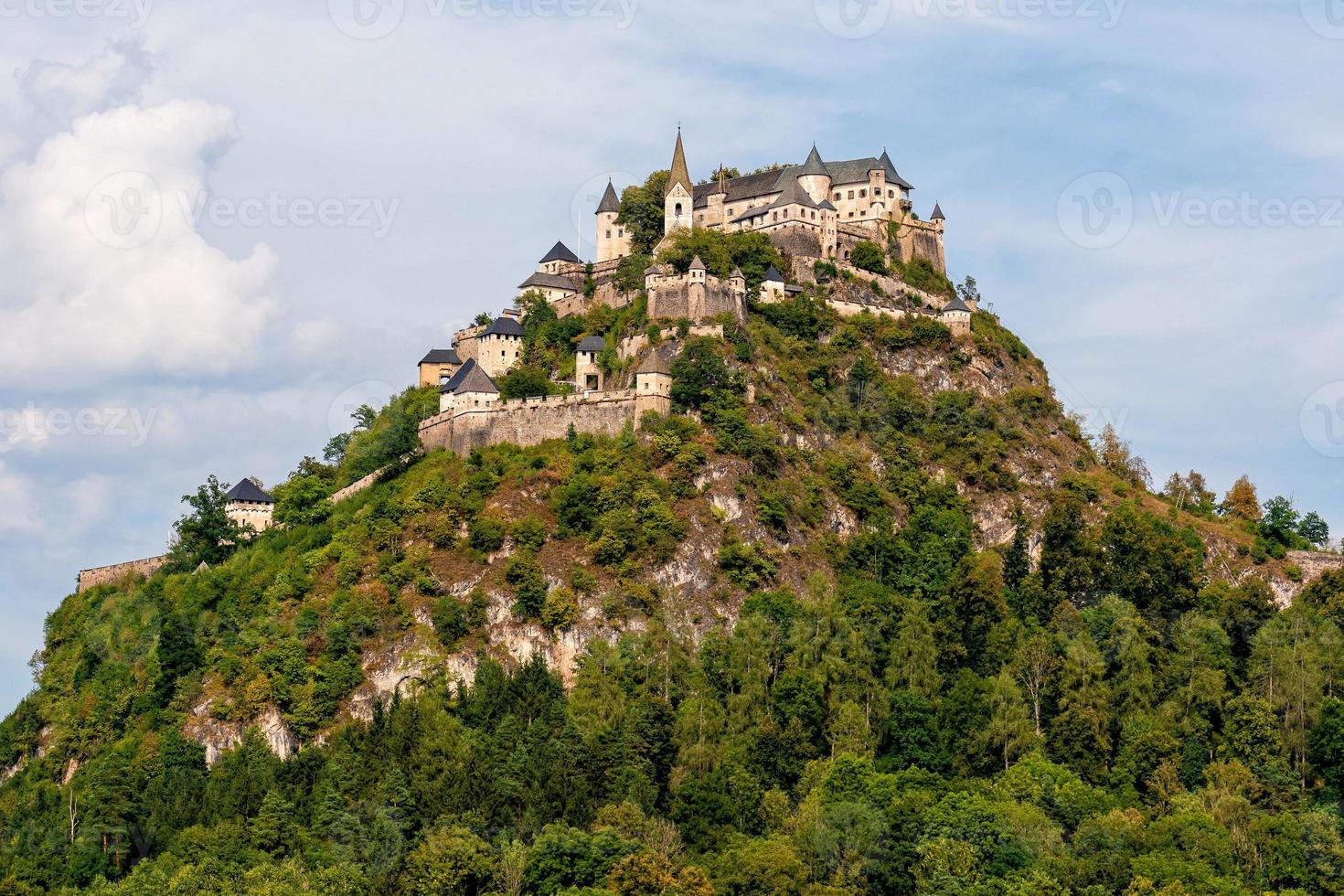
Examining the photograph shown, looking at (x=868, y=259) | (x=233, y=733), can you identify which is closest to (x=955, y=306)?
(x=868, y=259)

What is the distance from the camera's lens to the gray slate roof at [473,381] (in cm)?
11506

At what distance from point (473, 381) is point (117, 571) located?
28389mm

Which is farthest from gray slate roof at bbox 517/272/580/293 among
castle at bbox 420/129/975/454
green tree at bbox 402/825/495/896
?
green tree at bbox 402/825/495/896

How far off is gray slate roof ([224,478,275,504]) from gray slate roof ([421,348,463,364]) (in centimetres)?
1238

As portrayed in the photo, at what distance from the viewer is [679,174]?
432ft

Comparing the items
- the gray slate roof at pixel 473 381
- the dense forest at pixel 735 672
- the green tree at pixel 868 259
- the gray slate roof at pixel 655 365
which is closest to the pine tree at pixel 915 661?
the dense forest at pixel 735 672

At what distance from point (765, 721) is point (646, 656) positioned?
711 centimetres

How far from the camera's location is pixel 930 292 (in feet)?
425

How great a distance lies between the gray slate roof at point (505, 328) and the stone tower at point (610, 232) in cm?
924

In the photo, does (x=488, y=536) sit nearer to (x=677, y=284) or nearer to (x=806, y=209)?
(x=677, y=284)

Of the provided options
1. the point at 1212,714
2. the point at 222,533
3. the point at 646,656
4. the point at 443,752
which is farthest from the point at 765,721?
the point at 222,533

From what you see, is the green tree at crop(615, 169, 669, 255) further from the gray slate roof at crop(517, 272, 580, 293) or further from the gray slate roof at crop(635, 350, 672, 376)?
the gray slate roof at crop(635, 350, 672, 376)

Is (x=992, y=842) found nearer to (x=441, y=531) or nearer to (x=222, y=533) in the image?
(x=441, y=531)

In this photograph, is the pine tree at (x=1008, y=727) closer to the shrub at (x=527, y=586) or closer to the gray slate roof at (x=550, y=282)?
the shrub at (x=527, y=586)
